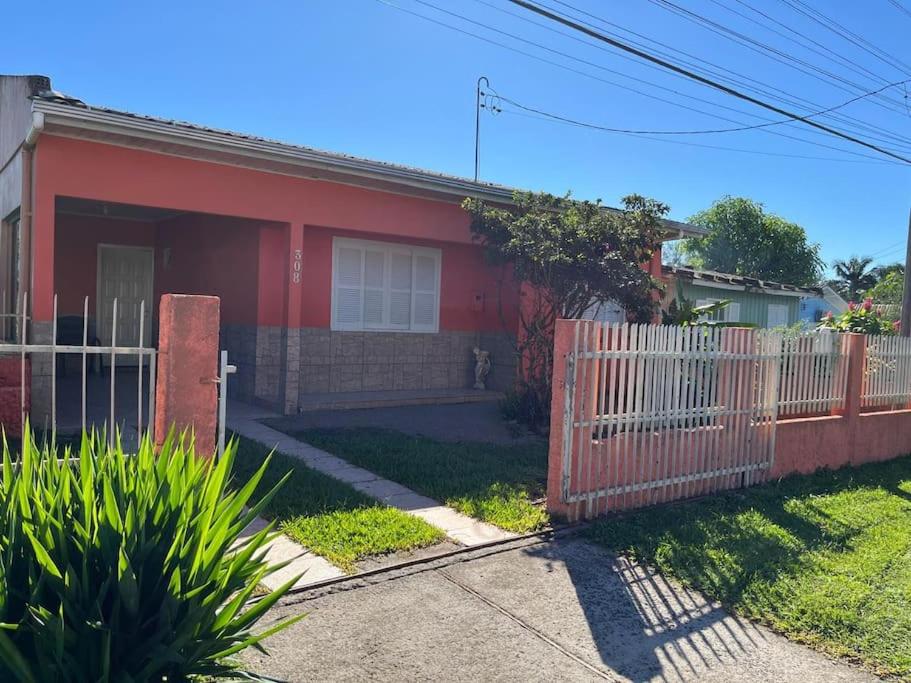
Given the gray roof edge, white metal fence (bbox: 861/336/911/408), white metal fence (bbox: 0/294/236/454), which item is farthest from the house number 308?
the gray roof edge

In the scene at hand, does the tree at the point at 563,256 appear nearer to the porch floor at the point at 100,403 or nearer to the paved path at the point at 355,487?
the paved path at the point at 355,487

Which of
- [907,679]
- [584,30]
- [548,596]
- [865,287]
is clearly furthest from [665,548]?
[865,287]

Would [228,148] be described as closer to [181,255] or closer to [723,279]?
[181,255]

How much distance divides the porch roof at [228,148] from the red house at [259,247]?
20mm

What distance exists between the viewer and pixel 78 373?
1265cm

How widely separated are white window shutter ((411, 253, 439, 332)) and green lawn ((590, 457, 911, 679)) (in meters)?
6.16

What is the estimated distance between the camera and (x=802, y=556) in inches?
205

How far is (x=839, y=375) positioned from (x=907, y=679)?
5.70 meters

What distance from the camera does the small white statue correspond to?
40.0 feet

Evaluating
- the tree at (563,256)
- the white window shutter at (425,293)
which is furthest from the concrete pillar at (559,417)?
the white window shutter at (425,293)

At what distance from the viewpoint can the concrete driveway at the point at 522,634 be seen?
3482mm

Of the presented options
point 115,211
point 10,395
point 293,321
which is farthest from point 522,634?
point 115,211

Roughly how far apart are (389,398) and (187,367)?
254 inches

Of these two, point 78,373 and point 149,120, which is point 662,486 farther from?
point 78,373
